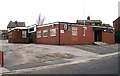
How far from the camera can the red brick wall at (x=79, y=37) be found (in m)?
40.5

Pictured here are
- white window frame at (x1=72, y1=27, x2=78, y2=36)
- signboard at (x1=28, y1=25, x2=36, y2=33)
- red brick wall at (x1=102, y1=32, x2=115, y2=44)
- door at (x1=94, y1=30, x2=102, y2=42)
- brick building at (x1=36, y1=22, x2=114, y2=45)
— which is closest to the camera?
brick building at (x1=36, y1=22, x2=114, y2=45)

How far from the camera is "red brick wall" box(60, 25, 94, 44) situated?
133ft

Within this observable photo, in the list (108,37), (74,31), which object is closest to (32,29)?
(74,31)

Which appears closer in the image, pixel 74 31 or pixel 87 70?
pixel 87 70

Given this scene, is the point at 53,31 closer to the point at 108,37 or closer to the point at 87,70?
the point at 108,37

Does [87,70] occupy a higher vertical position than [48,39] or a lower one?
lower

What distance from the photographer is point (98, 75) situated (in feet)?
41.6

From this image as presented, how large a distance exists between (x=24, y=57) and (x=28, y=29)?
29.7 metres

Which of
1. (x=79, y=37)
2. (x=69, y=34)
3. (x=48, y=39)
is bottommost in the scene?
(x=48, y=39)

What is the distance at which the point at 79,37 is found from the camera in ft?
139

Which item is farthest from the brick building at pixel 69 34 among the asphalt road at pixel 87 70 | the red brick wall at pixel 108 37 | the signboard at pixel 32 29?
the asphalt road at pixel 87 70

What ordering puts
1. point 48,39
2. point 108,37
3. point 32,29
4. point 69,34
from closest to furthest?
point 69,34 → point 48,39 → point 108,37 → point 32,29

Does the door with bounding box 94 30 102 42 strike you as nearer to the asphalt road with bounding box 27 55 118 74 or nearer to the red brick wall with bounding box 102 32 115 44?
the red brick wall with bounding box 102 32 115 44

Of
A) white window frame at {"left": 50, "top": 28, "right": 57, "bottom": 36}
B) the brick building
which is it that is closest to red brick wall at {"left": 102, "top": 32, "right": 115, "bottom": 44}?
the brick building
